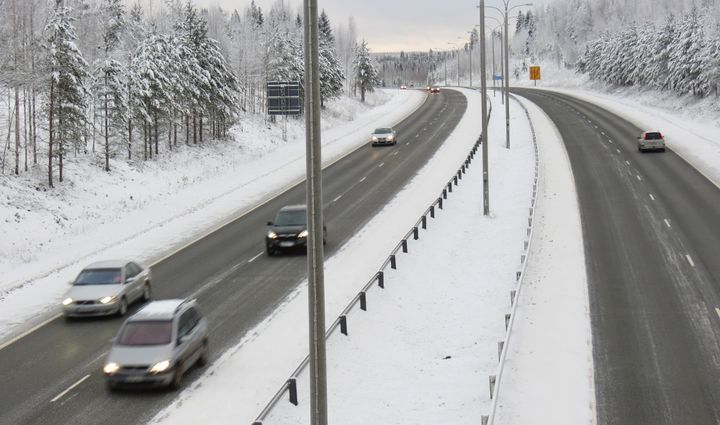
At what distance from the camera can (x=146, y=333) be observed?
49.9 feet

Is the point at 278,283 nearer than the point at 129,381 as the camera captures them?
No

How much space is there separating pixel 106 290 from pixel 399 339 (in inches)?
337

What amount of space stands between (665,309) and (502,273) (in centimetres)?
569

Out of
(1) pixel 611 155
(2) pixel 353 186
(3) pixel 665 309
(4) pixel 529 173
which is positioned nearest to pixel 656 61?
(1) pixel 611 155

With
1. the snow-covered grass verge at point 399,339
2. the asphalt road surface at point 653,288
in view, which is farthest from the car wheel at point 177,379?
the asphalt road surface at point 653,288

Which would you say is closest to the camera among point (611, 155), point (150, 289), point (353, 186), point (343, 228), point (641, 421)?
point (641, 421)

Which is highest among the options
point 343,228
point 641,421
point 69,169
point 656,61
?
point 656,61

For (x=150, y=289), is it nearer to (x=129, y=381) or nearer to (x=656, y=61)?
(x=129, y=381)

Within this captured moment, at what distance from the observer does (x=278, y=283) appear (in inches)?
931

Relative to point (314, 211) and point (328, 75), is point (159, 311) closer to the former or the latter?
point (314, 211)

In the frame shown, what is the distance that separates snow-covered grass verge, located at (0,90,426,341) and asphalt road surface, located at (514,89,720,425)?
16.0 metres

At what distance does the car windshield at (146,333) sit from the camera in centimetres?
1505

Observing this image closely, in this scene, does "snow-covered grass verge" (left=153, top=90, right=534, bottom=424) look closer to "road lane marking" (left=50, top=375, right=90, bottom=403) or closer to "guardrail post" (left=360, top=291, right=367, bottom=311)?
"guardrail post" (left=360, top=291, right=367, bottom=311)

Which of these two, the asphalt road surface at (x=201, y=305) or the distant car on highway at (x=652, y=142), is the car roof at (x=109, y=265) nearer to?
the asphalt road surface at (x=201, y=305)
